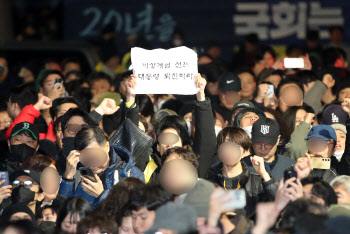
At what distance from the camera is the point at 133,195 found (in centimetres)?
596

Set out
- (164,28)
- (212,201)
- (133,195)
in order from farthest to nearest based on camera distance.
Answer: (164,28)
(133,195)
(212,201)

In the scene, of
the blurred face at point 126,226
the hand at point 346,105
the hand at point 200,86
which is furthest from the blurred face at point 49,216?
the hand at point 346,105

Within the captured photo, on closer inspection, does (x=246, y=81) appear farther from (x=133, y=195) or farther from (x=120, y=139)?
(x=133, y=195)

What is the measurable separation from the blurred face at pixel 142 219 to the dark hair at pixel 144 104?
8.05 ft

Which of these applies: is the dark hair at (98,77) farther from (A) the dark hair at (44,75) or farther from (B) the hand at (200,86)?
(B) the hand at (200,86)

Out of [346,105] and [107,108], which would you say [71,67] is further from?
[346,105]

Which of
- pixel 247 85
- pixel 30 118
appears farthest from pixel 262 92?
pixel 30 118

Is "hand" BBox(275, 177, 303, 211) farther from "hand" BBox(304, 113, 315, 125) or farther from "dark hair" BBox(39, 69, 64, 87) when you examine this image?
"dark hair" BBox(39, 69, 64, 87)

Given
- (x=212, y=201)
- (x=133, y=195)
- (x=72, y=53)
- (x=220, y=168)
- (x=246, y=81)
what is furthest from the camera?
(x=72, y=53)

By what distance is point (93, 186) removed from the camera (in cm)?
667

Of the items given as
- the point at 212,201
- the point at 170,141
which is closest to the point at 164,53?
the point at 170,141

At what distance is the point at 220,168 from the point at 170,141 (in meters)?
0.48

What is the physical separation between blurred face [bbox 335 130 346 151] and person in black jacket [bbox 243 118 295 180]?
53cm

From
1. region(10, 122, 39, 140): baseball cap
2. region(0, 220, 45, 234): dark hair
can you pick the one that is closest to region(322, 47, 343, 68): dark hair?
region(10, 122, 39, 140): baseball cap
